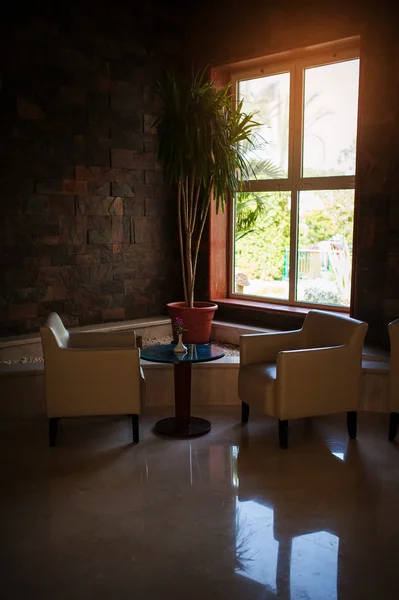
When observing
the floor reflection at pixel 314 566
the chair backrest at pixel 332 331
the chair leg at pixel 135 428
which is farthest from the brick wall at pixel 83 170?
the floor reflection at pixel 314 566

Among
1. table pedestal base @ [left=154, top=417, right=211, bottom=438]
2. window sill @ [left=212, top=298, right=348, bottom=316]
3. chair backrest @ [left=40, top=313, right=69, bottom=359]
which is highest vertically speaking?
chair backrest @ [left=40, top=313, right=69, bottom=359]

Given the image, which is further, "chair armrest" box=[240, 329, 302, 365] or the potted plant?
the potted plant

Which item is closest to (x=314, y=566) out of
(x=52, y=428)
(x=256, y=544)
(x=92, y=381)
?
(x=256, y=544)

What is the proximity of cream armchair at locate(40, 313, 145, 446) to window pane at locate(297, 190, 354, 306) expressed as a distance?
7.63 feet

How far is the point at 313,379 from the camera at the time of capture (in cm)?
411

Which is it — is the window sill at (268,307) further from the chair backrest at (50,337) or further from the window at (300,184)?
the chair backrest at (50,337)

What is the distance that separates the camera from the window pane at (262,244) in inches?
236

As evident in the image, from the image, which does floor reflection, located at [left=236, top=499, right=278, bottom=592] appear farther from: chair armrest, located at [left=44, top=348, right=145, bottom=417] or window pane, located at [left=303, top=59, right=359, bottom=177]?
window pane, located at [left=303, top=59, right=359, bottom=177]

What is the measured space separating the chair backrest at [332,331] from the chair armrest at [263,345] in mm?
148

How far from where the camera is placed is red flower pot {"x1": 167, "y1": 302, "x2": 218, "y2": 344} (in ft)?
18.5

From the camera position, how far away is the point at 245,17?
18.8 feet

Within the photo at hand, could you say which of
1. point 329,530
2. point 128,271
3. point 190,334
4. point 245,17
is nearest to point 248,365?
point 190,334

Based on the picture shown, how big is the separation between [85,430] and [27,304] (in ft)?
5.12

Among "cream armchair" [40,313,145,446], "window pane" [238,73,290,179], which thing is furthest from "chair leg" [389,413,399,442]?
"window pane" [238,73,290,179]
